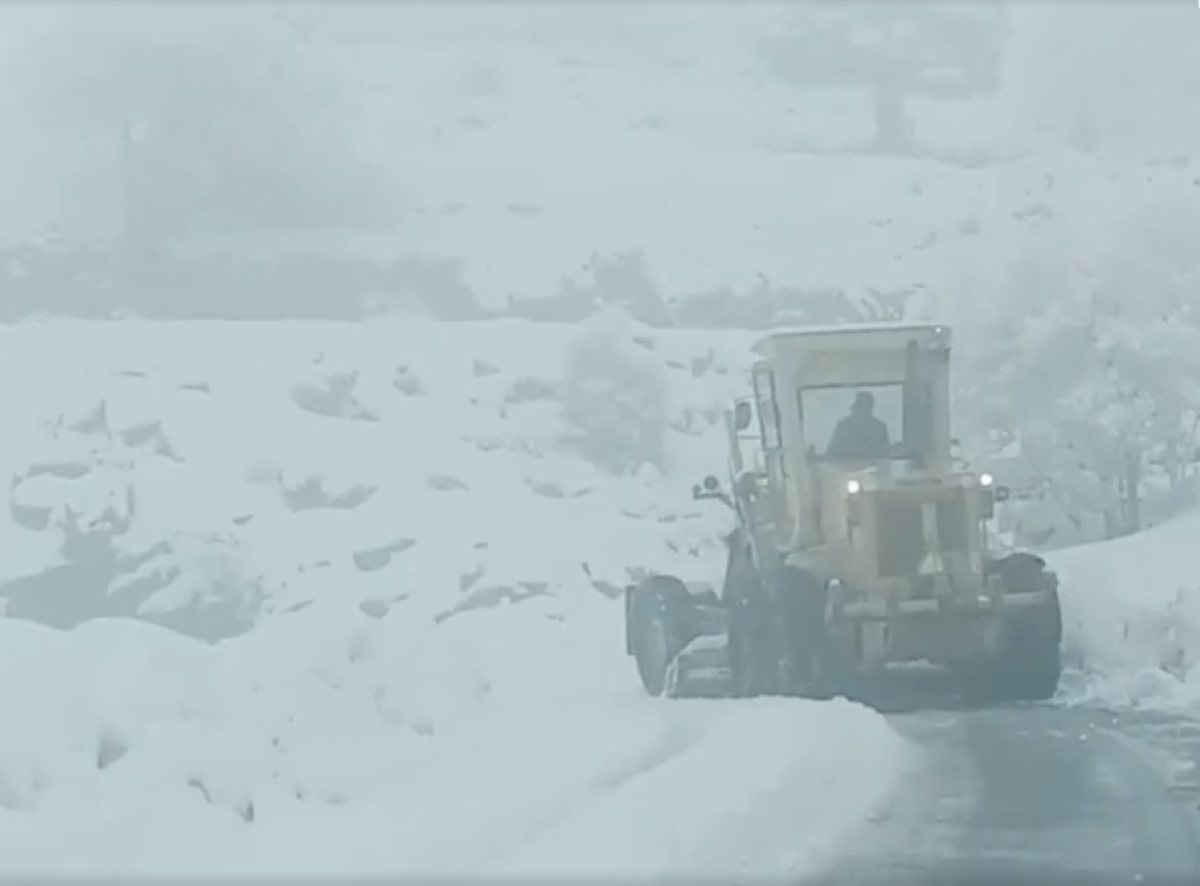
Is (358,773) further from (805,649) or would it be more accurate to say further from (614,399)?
(614,399)

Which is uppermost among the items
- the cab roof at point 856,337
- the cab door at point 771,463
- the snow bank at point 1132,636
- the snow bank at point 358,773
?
the cab roof at point 856,337

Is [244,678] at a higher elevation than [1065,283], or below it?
below

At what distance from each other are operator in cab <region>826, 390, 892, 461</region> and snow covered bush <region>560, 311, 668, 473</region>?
48478mm

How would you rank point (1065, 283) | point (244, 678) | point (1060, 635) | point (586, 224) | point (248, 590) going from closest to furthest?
1. point (244, 678)
2. point (1060, 635)
3. point (1065, 283)
4. point (248, 590)
5. point (586, 224)

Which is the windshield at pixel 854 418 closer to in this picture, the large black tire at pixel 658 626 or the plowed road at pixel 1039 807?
the large black tire at pixel 658 626

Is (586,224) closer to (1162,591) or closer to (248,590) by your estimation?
(248,590)

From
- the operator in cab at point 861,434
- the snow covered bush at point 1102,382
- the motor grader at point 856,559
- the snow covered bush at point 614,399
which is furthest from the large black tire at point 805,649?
the snow covered bush at point 614,399

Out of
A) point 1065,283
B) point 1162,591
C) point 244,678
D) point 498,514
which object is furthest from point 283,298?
point 244,678

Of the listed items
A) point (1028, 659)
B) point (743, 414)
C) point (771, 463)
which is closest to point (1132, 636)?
point (1028, 659)

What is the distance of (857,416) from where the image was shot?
17516 mm

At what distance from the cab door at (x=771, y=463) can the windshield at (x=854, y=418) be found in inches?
12.1

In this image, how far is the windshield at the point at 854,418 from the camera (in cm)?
1748

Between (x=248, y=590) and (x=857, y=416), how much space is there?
41.9 meters

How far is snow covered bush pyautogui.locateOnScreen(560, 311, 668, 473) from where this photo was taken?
68.5 metres
